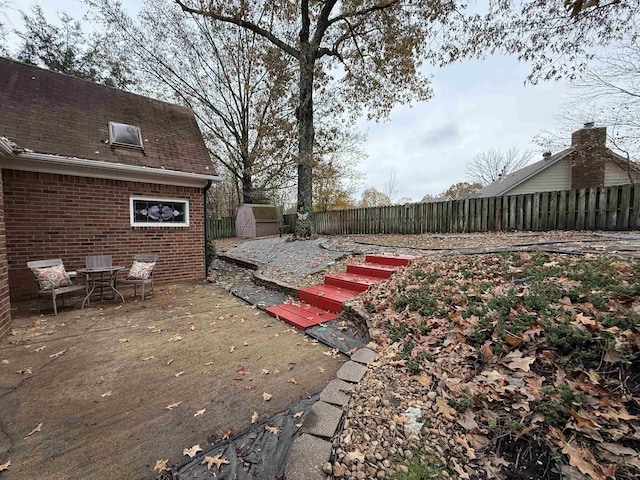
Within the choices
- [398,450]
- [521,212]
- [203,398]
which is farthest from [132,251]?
[521,212]

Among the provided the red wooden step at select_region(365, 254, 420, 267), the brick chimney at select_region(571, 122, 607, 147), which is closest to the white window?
the red wooden step at select_region(365, 254, 420, 267)

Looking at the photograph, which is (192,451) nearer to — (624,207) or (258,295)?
(258,295)

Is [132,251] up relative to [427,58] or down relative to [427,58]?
down

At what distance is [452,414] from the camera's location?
177cm

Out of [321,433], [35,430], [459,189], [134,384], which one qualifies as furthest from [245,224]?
[459,189]

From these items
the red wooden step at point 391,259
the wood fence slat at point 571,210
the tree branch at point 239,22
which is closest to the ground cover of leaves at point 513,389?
the red wooden step at point 391,259

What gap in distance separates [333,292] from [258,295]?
174 cm

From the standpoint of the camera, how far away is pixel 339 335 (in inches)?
138

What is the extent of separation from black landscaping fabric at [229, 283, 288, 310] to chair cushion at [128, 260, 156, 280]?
168 cm

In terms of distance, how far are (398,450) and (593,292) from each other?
229 centimetres

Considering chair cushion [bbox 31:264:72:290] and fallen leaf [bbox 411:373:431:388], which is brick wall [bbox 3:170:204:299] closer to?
chair cushion [bbox 31:264:72:290]

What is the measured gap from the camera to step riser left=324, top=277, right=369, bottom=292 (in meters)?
4.59

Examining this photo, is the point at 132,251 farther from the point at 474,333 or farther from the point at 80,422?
the point at 474,333

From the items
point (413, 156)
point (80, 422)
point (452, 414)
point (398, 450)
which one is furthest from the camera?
point (413, 156)
